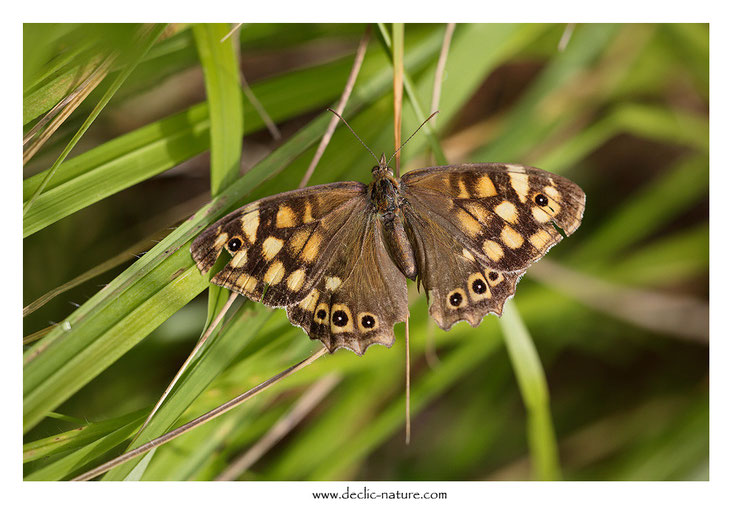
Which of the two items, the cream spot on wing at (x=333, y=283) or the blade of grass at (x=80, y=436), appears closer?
the blade of grass at (x=80, y=436)

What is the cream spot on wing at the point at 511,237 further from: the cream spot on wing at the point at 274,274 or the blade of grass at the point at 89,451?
the blade of grass at the point at 89,451

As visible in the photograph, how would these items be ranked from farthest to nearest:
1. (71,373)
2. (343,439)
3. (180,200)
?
(180,200) < (343,439) < (71,373)

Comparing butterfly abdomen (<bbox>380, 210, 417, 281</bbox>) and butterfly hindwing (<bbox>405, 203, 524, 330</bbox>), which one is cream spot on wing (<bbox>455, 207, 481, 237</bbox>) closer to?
butterfly hindwing (<bbox>405, 203, 524, 330</bbox>)

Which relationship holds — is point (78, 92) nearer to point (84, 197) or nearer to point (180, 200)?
point (84, 197)

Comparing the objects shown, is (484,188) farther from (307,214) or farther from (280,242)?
(280,242)

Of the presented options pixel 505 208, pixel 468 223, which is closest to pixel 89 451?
pixel 468 223

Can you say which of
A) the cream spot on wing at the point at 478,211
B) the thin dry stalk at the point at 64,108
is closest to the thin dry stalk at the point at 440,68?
the cream spot on wing at the point at 478,211
